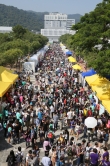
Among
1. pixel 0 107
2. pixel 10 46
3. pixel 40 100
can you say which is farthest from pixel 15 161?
pixel 10 46

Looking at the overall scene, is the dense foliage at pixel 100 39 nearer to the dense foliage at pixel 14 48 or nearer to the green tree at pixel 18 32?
the dense foliage at pixel 14 48

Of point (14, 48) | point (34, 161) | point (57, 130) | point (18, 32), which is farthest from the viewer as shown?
point (18, 32)

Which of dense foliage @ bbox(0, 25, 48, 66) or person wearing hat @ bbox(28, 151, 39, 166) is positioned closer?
person wearing hat @ bbox(28, 151, 39, 166)

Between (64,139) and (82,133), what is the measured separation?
2.93 m

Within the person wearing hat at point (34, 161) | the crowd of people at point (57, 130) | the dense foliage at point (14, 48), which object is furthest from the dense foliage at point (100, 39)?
the dense foliage at point (14, 48)

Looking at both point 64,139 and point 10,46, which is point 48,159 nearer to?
point 64,139

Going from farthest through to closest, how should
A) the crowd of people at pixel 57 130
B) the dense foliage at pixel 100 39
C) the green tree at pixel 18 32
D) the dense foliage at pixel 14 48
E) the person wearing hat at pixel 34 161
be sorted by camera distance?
the green tree at pixel 18 32 < the dense foliage at pixel 14 48 < the dense foliage at pixel 100 39 < the crowd of people at pixel 57 130 < the person wearing hat at pixel 34 161

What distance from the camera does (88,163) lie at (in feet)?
34.5

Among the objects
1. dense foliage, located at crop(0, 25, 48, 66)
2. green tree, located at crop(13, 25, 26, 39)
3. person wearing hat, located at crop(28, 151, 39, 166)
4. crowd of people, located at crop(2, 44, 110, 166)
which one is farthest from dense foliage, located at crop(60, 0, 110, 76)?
green tree, located at crop(13, 25, 26, 39)

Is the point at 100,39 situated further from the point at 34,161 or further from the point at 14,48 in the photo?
the point at 14,48

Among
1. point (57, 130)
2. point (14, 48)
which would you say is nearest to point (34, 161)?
point (57, 130)

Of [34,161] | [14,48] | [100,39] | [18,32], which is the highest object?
[100,39]

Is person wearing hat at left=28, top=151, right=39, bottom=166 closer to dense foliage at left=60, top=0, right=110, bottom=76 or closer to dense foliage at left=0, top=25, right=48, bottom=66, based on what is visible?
dense foliage at left=60, top=0, right=110, bottom=76

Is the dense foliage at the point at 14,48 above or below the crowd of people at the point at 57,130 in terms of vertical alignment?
below
